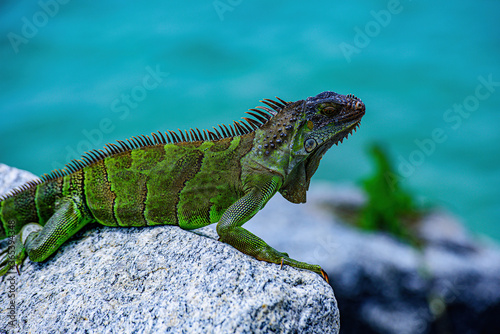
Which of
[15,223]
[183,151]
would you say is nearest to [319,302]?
[183,151]

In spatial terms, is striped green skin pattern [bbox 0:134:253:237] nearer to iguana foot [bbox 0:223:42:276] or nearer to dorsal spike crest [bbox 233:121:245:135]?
dorsal spike crest [bbox 233:121:245:135]

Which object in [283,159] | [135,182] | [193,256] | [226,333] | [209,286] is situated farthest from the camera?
[135,182]

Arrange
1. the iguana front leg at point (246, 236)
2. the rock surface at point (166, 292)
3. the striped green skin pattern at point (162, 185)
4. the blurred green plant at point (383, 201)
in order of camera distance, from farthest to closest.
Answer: the blurred green plant at point (383, 201), the striped green skin pattern at point (162, 185), the iguana front leg at point (246, 236), the rock surface at point (166, 292)

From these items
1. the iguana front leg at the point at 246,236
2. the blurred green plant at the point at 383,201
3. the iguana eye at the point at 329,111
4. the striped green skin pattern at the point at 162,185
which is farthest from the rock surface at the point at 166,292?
the blurred green plant at the point at 383,201

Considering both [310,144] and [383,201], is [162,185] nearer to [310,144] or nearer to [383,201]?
[310,144]

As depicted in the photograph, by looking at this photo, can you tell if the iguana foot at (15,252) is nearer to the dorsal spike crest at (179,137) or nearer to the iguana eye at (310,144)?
the dorsal spike crest at (179,137)

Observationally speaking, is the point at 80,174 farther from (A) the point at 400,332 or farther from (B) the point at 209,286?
→ (A) the point at 400,332

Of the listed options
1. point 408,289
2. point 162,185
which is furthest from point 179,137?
point 408,289
